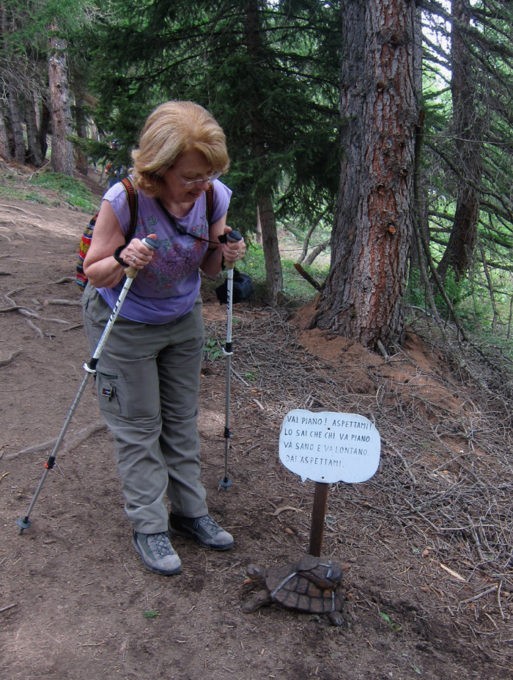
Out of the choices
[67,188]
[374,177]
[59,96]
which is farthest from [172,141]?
[59,96]

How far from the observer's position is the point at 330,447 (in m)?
2.55

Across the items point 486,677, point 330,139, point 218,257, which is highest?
point 330,139

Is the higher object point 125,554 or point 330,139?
point 330,139

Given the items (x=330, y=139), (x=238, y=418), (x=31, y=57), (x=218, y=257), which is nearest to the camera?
(x=218, y=257)

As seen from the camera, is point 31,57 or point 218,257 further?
point 31,57

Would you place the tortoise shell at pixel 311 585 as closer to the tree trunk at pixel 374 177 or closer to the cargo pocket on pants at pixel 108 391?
the cargo pocket on pants at pixel 108 391

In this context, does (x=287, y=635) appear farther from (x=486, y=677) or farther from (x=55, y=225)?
(x=55, y=225)

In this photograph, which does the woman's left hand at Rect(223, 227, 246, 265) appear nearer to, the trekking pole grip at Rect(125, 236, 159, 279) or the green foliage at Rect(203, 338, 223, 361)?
the trekking pole grip at Rect(125, 236, 159, 279)

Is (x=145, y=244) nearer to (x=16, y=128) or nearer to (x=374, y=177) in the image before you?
(x=374, y=177)

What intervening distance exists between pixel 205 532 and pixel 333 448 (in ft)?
2.95

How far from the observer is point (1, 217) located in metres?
9.94

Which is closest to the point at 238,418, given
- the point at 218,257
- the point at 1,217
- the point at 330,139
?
the point at 218,257

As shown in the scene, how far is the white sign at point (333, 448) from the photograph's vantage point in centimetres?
253

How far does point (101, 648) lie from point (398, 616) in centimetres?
138
